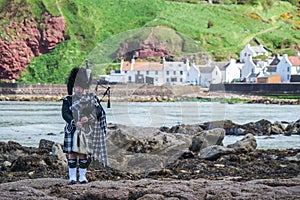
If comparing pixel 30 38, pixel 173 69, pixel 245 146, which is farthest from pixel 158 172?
pixel 30 38

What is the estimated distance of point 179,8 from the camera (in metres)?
93.4

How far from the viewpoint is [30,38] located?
79750mm

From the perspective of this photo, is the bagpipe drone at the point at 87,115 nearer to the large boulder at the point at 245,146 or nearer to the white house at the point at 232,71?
the large boulder at the point at 245,146

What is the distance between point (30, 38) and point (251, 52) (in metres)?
27.4

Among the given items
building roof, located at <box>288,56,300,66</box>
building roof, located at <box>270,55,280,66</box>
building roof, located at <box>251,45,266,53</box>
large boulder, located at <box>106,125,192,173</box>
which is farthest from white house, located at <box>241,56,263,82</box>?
large boulder, located at <box>106,125,192,173</box>

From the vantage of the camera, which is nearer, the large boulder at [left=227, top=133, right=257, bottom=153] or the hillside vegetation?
the large boulder at [left=227, top=133, right=257, bottom=153]

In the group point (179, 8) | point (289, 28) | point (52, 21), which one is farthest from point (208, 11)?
point (52, 21)

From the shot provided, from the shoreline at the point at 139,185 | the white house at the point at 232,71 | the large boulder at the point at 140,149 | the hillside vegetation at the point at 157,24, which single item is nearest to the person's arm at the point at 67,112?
the shoreline at the point at 139,185

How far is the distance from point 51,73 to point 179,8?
2804 cm

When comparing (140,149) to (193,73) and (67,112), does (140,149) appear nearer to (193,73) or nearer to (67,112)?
(67,112)

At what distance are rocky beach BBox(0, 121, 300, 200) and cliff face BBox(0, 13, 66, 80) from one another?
6547 cm

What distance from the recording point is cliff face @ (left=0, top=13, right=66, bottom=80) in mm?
78062

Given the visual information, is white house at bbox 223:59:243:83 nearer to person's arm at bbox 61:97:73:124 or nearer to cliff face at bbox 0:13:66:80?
cliff face at bbox 0:13:66:80

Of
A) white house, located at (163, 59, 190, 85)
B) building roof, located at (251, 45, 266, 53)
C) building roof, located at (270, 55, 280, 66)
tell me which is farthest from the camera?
building roof, located at (251, 45, 266, 53)
